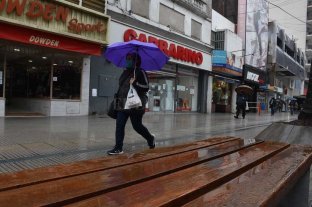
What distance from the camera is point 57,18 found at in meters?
12.9

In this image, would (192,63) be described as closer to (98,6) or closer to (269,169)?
(98,6)

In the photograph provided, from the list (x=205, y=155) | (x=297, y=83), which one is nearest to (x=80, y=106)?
(x=205, y=155)

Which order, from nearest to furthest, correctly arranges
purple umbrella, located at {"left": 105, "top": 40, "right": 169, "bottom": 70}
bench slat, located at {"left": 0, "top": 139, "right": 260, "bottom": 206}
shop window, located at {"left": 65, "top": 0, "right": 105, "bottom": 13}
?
bench slat, located at {"left": 0, "top": 139, "right": 260, "bottom": 206} < purple umbrella, located at {"left": 105, "top": 40, "right": 169, "bottom": 70} < shop window, located at {"left": 65, "top": 0, "right": 105, "bottom": 13}

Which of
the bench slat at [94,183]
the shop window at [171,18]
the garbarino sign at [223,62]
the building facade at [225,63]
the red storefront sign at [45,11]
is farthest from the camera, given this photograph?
the building facade at [225,63]

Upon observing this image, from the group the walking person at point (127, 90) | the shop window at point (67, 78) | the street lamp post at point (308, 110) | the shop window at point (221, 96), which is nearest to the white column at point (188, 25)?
the shop window at point (221, 96)

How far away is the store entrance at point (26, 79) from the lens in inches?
564

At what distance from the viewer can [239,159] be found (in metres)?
3.53

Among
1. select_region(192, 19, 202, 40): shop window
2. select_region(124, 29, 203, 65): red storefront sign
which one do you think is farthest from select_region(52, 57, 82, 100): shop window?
select_region(192, 19, 202, 40): shop window

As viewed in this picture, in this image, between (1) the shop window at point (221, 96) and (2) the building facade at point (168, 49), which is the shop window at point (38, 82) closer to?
(2) the building facade at point (168, 49)

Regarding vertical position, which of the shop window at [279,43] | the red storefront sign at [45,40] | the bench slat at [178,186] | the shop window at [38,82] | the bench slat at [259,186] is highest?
the shop window at [279,43]

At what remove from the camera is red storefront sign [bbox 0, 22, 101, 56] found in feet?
38.3

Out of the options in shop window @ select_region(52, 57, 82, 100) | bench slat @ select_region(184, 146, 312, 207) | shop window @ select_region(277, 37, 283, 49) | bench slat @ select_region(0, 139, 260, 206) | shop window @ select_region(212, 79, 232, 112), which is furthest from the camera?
shop window @ select_region(277, 37, 283, 49)

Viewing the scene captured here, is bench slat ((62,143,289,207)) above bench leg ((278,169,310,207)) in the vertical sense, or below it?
above

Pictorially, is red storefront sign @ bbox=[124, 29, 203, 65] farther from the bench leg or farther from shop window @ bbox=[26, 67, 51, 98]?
the bench leg
